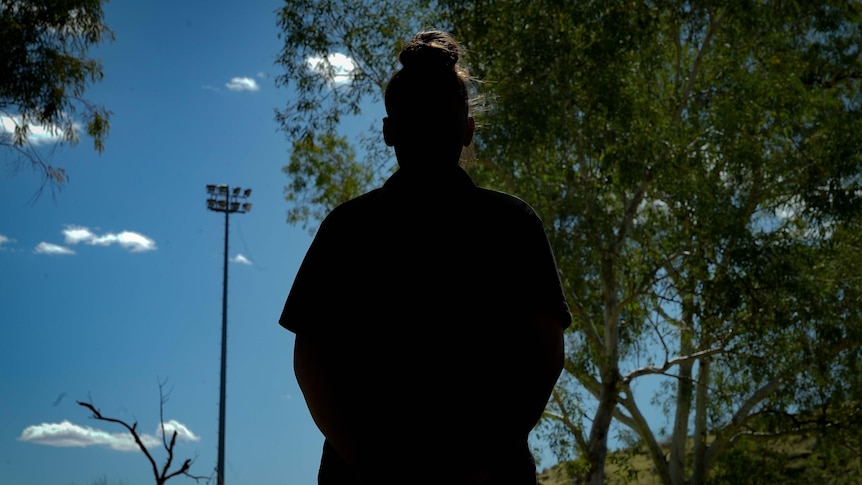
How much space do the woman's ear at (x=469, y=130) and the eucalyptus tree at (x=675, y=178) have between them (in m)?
10.2

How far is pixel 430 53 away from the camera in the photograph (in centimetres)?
187

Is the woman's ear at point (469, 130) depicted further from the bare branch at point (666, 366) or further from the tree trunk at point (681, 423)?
the tree trunk at point (681, 423)

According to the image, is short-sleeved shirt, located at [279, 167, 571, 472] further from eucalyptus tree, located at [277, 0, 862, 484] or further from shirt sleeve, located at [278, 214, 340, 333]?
eucalyptus tree, located at [277, 0, 862, 484]

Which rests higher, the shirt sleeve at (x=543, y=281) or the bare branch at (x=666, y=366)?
the bare branch at (x=666, y=366)

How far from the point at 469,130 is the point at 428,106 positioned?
0.13 metres

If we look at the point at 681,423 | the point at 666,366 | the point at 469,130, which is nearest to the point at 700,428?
the point at 681,423

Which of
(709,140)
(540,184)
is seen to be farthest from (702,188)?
(540,184)

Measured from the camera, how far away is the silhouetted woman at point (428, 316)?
5.51 ft

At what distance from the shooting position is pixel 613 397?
43.0 feet

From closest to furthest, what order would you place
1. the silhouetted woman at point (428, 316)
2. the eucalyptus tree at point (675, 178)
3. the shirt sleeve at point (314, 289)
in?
the silhouetted woman at point (428, 316) < the shirt sleeve at point (314, 289) < the eucalyptus tree at point (675, 178)

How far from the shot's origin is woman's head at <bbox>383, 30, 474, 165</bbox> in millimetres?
1832

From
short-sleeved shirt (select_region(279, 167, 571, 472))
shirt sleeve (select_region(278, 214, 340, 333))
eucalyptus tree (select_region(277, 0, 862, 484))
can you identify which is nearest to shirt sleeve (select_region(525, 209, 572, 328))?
short-sleeved shirt (select_region(279, 167, 571, 472))

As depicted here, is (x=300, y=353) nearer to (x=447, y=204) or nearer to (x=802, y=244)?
(x=447, y=204)

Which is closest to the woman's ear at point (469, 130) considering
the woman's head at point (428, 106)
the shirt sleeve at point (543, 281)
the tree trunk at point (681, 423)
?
the woman's head at point (428, 106)
